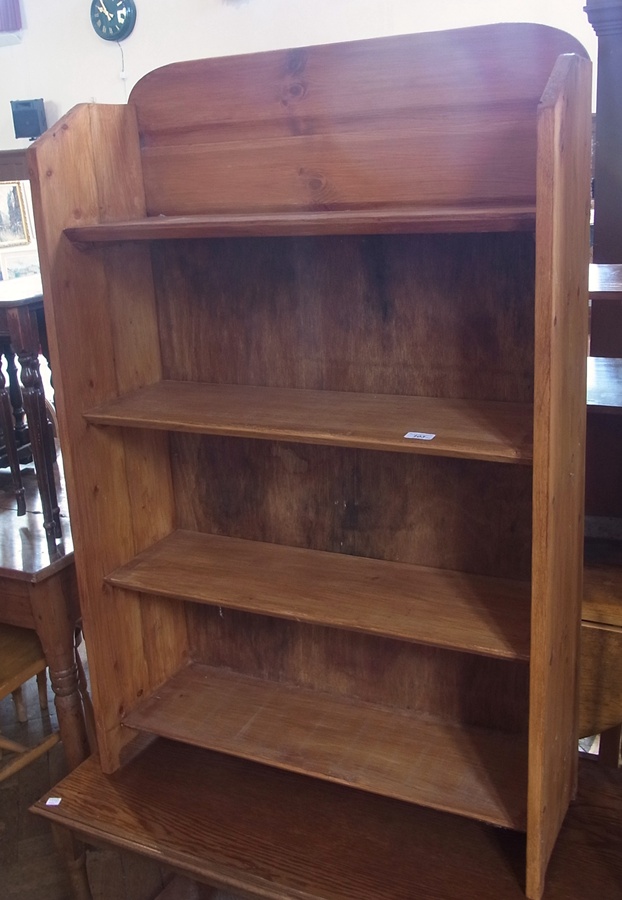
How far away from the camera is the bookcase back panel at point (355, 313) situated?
1616 mm

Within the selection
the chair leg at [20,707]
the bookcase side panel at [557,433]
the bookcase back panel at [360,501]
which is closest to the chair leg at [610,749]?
the bookcase side panel at [557,433]

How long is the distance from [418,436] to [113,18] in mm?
5998

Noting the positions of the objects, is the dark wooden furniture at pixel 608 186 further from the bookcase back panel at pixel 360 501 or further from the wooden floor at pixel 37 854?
the wooden floor at pixel 37 854

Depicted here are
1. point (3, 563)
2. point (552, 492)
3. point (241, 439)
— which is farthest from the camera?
point (3, 563)

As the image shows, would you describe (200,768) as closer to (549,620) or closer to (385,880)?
(385,880)

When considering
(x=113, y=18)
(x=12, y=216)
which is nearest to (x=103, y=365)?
(x=113, y=18)

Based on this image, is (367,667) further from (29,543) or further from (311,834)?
(29,543)

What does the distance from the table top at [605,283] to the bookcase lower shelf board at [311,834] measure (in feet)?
3.35

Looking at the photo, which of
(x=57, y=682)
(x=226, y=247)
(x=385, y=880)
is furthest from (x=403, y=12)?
(x=385, y=880)

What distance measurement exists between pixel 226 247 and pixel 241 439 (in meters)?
0.42

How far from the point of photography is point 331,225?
1.38m

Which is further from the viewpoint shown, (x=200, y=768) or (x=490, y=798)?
(x=200, y=768)

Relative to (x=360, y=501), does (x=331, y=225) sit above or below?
above

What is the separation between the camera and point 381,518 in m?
1.84
